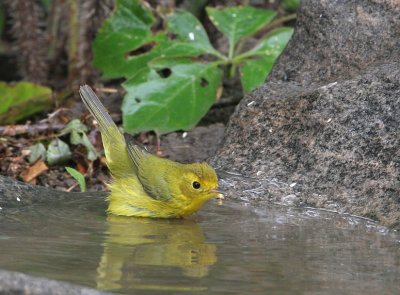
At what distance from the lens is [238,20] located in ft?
22.0

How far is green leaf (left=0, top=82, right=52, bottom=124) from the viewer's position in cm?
659

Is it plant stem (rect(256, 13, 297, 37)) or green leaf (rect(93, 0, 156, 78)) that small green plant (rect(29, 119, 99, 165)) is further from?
plant stem (rect(256, 13, 297, 37))

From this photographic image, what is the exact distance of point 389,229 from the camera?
14.1 feet

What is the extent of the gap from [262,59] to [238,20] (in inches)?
13.7

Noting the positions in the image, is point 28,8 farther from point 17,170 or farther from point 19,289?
point 19,289

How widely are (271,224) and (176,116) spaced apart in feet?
6.36

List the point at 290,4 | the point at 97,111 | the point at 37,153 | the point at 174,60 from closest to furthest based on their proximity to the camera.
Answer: the point at 97,111
the point at 37,153
the point at 174,60
the point at 290,4

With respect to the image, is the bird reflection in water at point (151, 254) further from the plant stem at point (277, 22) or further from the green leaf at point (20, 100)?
the plant stem at point (277, 22)

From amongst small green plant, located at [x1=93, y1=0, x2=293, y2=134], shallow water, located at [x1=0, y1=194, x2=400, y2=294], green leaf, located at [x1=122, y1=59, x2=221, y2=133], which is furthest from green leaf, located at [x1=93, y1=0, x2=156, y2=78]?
shallow water, located at [x1=0, y1=194, x2=400, y2=294]

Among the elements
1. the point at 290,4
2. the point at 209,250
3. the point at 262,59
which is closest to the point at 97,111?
the point at 262,59

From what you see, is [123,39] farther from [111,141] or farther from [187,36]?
[111,141]

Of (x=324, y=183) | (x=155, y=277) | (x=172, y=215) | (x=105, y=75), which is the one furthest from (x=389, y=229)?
(x=105, y=75)

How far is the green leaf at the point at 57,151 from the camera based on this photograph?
20.0 feet

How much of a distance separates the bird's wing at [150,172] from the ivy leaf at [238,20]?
1.78 meters
